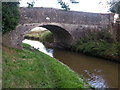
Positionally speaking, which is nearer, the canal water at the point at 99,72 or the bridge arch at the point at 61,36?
the canal water at the point at 99,72

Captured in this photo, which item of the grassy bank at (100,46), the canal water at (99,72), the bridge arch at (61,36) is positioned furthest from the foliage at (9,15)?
the bridge arch at (61,36)

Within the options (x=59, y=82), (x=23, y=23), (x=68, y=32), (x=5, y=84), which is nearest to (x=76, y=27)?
(x=68, y=32)

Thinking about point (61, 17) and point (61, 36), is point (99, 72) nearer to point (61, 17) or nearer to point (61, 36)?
point (61, 17)

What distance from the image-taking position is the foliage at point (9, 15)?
46.0 ft

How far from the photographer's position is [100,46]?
1997 centimetres

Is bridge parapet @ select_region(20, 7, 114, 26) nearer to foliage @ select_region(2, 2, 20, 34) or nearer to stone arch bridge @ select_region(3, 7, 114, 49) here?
stone arch bridge @ select_region(3, 7, 114, 49)

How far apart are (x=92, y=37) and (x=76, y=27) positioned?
2373mm

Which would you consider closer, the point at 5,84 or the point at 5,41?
the point at 5,84

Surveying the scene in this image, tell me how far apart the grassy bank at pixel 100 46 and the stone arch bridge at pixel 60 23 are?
4.29ft

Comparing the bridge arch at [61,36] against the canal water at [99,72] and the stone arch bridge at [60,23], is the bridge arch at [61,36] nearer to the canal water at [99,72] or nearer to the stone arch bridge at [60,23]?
the stone arch bridge at [60,23]

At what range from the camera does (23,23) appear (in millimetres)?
19297

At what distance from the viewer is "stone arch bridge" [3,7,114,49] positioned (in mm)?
18906

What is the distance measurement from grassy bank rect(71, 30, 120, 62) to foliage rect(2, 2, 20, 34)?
328 inches

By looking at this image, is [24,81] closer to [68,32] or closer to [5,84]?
[5,84]
